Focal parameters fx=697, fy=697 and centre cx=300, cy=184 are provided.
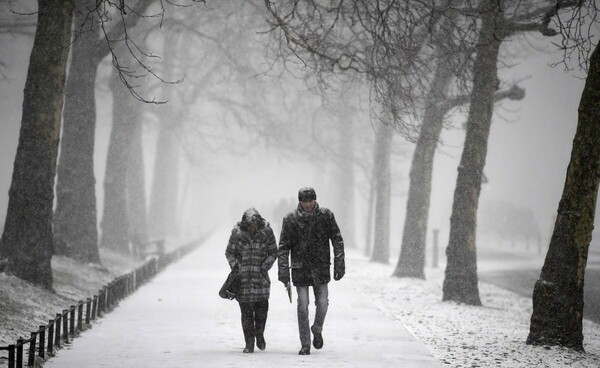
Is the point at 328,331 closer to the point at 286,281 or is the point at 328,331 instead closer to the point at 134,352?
the point at 286,281

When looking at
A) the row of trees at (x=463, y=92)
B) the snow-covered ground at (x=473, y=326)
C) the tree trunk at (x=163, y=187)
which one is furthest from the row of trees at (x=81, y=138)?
the tree trunk at (x=163, y=187)

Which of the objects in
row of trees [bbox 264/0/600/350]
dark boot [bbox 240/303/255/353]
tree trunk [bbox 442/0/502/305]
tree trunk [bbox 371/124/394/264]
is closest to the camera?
dark boot [bbox 240/303/255/353]

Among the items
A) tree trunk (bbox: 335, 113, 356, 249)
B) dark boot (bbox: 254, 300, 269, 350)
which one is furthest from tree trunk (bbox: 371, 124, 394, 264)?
dark boot (bbox: 254, 300, 269, 350)

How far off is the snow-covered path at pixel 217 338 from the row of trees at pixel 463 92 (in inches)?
78.6

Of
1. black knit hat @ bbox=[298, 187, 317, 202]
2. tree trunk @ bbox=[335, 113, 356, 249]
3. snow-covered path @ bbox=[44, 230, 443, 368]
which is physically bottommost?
snow-covered path @ bbox=[44, 230, 443, 368]

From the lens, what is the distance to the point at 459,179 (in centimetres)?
1345

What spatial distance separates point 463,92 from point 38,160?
8020mm

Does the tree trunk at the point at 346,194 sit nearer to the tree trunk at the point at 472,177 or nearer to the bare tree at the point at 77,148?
the bare tree at the point at 77,148

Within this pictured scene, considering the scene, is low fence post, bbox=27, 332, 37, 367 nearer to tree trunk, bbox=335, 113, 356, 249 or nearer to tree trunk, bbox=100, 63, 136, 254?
tree trunk, bbox=100, 63, 136, 254

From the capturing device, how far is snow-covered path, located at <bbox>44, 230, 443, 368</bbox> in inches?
286

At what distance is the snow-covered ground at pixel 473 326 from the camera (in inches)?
309

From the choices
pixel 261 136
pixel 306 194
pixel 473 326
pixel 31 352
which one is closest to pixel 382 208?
pixel 261 136

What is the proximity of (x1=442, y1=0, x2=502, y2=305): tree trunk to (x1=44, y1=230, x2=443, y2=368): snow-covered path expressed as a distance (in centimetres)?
A: 195

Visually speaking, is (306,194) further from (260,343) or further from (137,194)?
(137,194)
